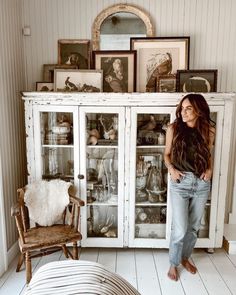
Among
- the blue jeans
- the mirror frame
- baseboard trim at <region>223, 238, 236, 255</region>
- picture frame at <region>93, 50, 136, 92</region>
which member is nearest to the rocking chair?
the blue jeans

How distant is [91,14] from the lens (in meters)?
2.87

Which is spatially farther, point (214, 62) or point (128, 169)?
point (214, 62)

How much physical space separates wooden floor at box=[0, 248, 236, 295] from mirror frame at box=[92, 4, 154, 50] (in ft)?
6.60

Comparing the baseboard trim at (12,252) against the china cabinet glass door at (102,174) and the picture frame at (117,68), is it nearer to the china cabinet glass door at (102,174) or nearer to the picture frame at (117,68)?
the china cabinet glass door at (102,174)

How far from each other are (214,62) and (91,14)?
1283 millimetres

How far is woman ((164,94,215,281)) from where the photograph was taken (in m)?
2.26

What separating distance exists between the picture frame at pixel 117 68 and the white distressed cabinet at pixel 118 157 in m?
0.38

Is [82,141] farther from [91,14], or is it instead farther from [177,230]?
[91,14]

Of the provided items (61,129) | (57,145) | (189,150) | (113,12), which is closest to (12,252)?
(57,145)

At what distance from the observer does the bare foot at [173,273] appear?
94.2 inches

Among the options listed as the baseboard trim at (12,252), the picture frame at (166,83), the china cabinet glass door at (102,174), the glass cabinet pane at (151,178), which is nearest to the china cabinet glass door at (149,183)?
the glass cabinet pane at (151,178)

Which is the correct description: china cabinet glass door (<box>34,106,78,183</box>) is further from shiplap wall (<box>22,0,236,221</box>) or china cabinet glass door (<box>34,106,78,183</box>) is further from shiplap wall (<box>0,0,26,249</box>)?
shiplap wall (<box>22,0,236,221</box>)

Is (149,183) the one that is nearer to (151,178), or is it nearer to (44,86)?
(151,178)

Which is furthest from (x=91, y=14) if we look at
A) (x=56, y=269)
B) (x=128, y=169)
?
(x=56, y=269)
